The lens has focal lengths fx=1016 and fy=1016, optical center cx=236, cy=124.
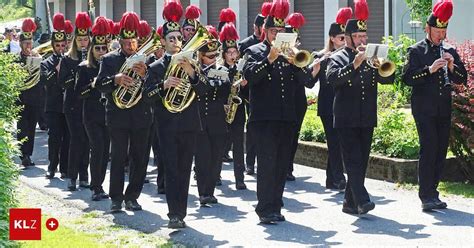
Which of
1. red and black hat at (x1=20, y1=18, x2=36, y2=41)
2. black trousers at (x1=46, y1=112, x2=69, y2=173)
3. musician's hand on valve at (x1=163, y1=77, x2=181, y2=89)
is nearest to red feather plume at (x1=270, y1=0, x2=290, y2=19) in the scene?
musician's hand on valve at (x1=163, y1=77, x2=181, y2=89)

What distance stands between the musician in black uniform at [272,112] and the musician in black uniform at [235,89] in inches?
65.9

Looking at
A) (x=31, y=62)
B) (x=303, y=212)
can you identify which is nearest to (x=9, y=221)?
(x=303, y=212)

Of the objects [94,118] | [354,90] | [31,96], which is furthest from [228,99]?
[31,96]

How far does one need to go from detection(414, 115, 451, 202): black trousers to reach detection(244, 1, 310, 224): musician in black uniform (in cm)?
147

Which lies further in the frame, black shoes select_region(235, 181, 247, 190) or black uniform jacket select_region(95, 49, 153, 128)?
black shoes select_region(235, 181, 247, 190)

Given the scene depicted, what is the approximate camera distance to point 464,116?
11.4 m

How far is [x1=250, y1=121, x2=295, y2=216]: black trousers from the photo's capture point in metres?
9.96

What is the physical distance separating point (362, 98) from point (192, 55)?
1866 mm

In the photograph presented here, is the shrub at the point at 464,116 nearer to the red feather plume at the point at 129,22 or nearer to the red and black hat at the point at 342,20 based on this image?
the red and black hat at the point at 342,20

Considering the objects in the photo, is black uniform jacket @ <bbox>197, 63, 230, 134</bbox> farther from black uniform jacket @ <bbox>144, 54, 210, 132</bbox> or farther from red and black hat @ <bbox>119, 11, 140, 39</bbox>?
black uniform jacket @ <bbox>144, 54, 210, 132</bbox>

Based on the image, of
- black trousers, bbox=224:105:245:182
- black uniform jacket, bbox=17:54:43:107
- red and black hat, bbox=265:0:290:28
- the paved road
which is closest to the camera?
the paved road

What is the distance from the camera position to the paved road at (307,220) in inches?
361

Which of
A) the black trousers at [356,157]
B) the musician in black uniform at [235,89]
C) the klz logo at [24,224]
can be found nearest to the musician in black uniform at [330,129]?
the musician in black uniform at [235,89]

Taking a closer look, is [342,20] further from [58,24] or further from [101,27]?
[58,24]
